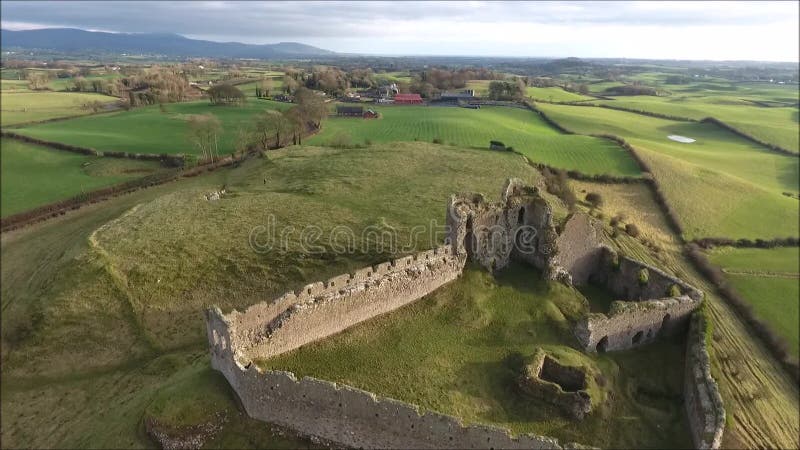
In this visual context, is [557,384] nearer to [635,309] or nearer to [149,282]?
[635,309]

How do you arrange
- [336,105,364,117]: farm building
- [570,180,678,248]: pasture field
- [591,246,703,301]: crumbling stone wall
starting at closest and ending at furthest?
[591,246,703,301]: crumbling stone wall < [570,180,678,248]: pasture field < [336,105,364,117]: farm building

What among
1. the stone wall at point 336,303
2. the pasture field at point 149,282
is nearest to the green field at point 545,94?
the pasture field at point 149,282

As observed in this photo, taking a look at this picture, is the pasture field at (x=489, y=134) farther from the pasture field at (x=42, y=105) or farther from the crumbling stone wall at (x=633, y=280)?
the crumbling stone wall at (x=633, y=280)

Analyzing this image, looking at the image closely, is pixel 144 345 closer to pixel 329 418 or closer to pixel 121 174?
pixel 329 418

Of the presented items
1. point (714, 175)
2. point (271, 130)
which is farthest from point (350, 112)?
point (714, 175)

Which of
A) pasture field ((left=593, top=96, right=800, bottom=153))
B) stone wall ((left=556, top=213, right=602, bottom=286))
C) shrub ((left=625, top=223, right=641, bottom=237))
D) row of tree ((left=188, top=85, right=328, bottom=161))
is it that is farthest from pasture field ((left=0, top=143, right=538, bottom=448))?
pasture field ((left=593, top=96, right=800, bottom=153))

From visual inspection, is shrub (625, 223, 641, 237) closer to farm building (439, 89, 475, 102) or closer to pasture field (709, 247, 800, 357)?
pasture field (709, 247, 800, 357)
